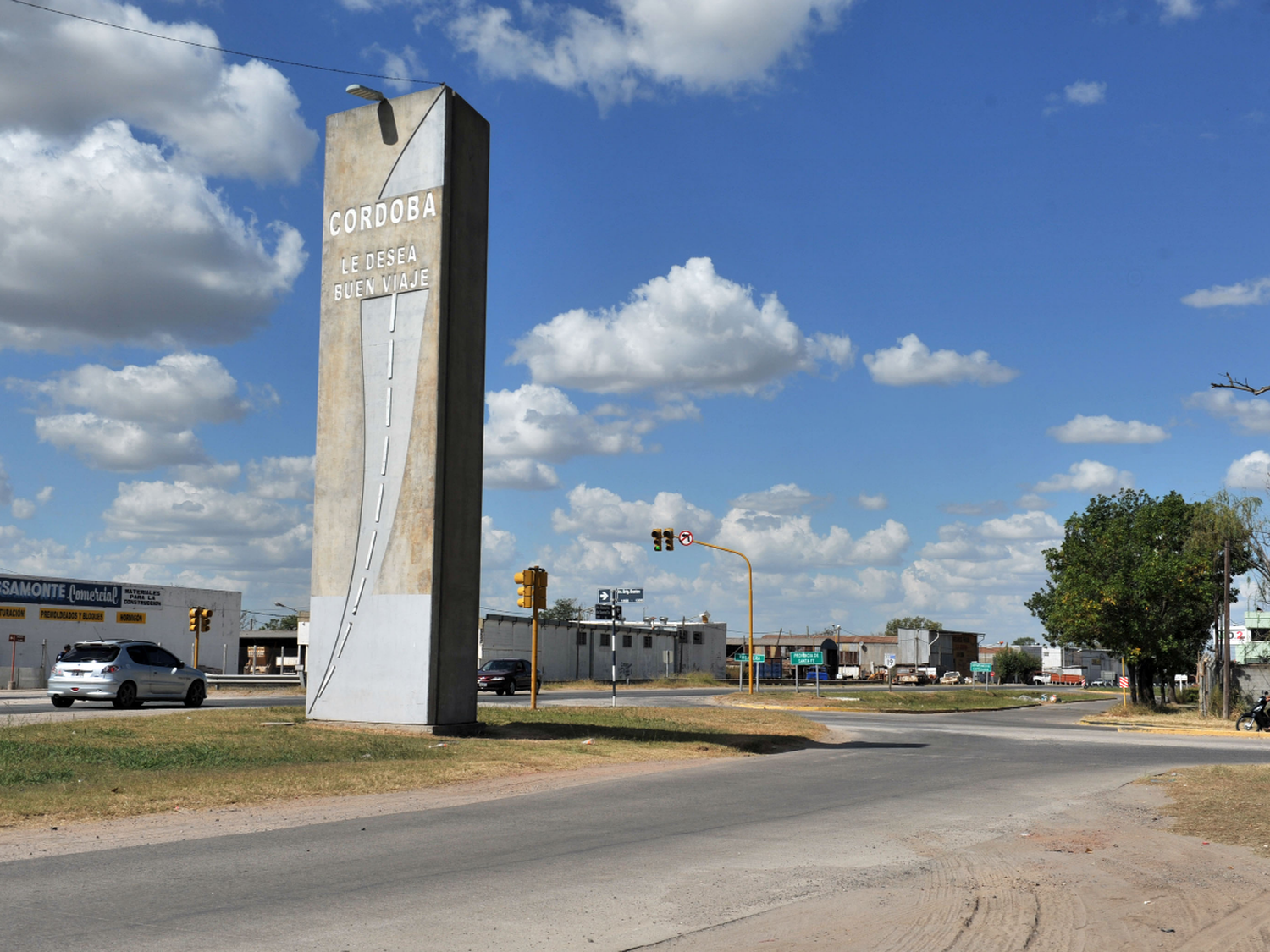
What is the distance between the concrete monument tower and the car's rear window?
830 cm

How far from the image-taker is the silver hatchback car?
25906mm

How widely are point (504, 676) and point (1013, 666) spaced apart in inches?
3714

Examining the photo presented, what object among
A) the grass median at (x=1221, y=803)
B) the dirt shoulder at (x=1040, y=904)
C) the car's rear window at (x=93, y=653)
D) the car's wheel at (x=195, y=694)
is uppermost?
the car's rear window at (x=93, y=653)

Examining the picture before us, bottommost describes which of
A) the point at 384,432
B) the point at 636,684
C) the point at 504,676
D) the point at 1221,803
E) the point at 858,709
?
the point at 636,684

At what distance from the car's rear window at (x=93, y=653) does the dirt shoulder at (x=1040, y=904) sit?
21752mm

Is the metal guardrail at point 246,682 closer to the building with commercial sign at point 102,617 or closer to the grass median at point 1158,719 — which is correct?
the building with commercial sign at point 102,617

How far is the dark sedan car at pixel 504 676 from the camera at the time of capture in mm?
45188

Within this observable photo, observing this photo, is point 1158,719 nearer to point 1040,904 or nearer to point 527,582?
point 527,582

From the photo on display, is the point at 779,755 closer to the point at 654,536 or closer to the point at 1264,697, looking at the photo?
the point at 1264,697

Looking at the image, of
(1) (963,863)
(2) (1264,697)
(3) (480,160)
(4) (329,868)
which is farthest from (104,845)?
(2) (1264,697)

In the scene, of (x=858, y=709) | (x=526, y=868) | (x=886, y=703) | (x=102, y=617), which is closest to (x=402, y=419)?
(x=526, y=868)

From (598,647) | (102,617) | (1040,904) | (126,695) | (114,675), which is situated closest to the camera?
(1040,904)

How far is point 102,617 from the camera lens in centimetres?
5797

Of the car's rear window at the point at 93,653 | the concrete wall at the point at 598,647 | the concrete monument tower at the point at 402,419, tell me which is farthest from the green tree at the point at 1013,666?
the concrete monument tower at the point at 402,419
